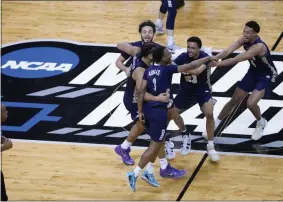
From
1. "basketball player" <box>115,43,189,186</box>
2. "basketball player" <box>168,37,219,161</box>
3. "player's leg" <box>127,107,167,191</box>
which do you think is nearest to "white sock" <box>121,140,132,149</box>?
"basketball player" <box>115,43,189,186</box>

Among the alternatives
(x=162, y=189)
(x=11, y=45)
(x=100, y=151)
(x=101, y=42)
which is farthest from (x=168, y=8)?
(x=162, y=189)

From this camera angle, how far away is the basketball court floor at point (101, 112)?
8.88 m

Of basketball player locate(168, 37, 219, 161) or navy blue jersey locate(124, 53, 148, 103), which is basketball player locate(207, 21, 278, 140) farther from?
navy blue jersey locate(124, 53, 148, 103)

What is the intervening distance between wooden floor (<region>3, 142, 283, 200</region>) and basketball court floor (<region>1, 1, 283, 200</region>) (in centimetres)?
1

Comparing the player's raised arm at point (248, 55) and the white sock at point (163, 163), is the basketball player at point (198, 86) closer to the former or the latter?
the player's raised arm at point (248, 55)

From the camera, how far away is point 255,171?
9.16 m

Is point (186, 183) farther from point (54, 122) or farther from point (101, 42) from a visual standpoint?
point (101, 42)

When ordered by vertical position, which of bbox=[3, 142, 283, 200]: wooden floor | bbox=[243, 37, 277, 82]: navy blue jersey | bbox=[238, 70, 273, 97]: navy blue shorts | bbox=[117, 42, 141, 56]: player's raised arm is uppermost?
bbox=[117, 42, 141, 56]: player's raised arm

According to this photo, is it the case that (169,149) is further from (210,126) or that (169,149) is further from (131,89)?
(131,89)

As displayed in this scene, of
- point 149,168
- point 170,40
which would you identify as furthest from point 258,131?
point 170,40

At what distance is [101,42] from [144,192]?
439cm

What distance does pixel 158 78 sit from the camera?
8.38 metres

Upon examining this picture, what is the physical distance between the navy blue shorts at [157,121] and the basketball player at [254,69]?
3.31ft

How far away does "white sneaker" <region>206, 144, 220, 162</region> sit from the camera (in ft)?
30.7
